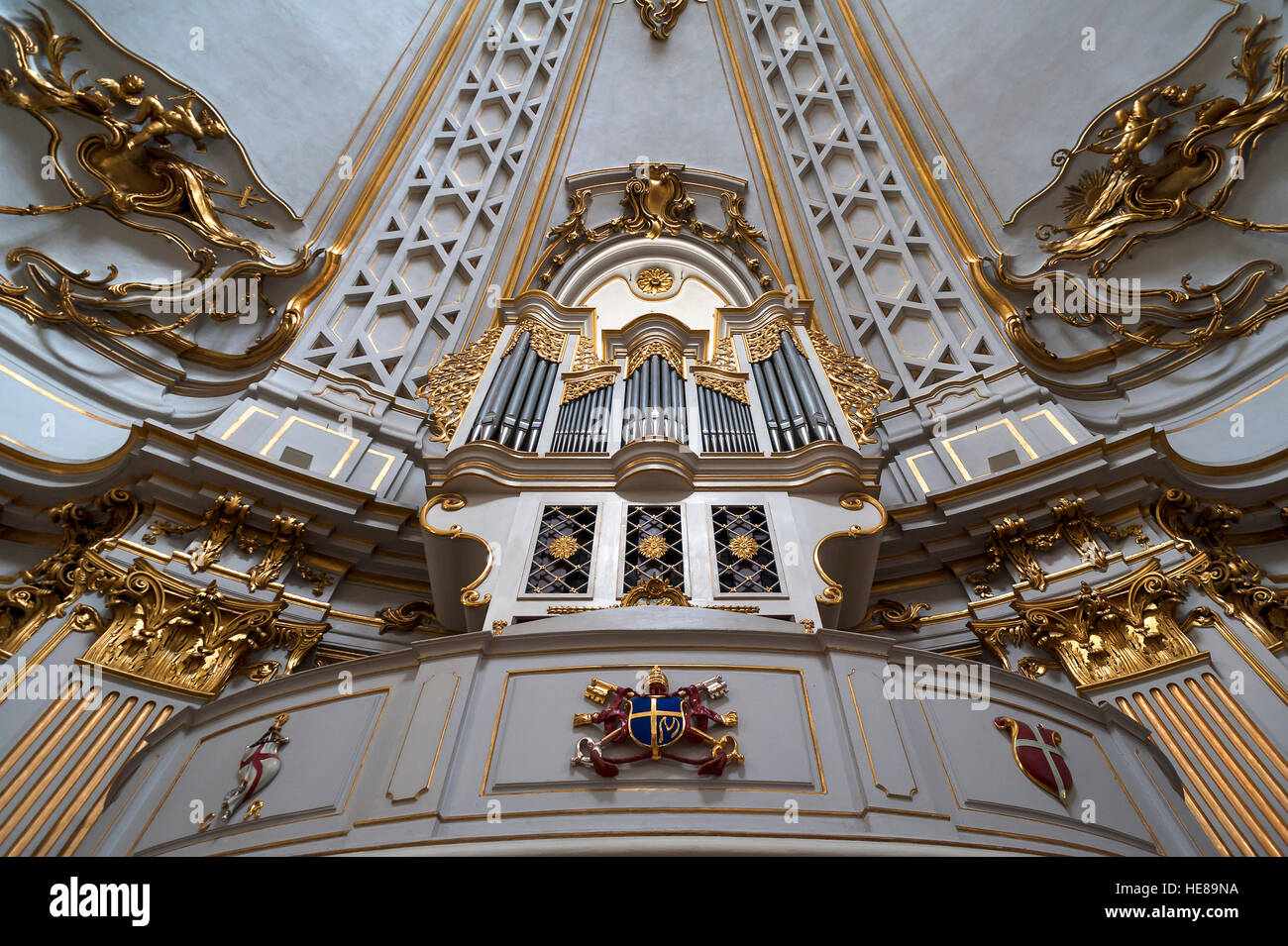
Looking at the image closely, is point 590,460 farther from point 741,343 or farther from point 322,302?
point 322,302

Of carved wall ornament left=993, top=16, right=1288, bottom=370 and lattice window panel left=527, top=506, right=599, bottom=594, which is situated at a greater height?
carved wall ornament left=993, top=16, right=1288, bottom=370

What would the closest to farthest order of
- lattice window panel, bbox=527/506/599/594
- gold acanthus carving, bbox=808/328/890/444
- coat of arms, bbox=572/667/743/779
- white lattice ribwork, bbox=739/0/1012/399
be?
coat of arms, bbox=572/667/743/779, lattice window panel, bbox=527/506/599/594, gold acanthus carving, bbox=808/328/890/444, white lattice ribwork, bbox=739/0/1012/399

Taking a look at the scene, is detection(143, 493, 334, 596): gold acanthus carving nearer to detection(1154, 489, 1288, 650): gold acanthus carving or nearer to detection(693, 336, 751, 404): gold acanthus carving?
detection(693, 336, 751, 404): gold acanthus carving

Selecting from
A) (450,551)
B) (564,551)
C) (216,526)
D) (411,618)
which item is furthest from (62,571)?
(564,551)

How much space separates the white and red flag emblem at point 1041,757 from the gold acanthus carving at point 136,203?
8.71 m

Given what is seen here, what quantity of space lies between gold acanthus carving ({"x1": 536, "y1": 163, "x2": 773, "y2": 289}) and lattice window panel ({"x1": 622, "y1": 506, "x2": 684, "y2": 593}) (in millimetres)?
7512

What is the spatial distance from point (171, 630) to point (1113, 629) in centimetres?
726

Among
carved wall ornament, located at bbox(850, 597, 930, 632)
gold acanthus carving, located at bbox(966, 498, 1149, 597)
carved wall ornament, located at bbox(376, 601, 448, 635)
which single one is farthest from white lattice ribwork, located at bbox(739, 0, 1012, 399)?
carved wall ornament, located at bbox(376, 601, 448, 635)

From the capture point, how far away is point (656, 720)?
12.8 feet

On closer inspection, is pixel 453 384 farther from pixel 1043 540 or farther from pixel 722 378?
pixel 1043 540

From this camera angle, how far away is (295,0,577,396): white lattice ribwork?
967cm

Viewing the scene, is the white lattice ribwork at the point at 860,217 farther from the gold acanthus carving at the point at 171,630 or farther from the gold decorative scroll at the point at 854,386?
the gold acanthus carving at the point at 171,630

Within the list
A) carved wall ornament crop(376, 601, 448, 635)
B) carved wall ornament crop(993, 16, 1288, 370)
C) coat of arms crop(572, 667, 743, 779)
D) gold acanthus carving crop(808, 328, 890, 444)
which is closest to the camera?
coat of arms crop(572, 667, 743, 779)

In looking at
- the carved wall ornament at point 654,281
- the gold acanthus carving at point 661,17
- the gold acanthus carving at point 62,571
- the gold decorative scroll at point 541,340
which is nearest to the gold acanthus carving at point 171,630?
the gold acanthus carving at point 62,571
